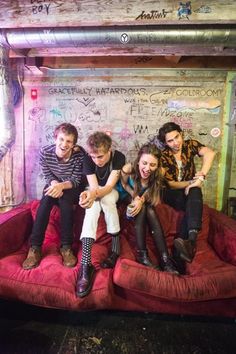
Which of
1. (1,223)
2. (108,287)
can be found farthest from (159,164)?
(1,223)

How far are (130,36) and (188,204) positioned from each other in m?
1.56

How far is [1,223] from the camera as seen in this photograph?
2.42 m

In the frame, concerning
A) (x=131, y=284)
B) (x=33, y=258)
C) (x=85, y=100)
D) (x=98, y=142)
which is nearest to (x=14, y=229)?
(x=33, y=258)

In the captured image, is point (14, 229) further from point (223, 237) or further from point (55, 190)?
point (223, 237)

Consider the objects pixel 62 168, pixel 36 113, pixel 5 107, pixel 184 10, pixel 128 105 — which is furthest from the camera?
pixel 36 113

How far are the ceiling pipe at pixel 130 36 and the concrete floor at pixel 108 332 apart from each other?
7.60 feet

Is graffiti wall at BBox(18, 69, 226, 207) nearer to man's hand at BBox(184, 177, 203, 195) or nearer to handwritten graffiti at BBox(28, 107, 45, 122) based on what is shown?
handwritten graffiti at BBox(28, 107, 45, 122)

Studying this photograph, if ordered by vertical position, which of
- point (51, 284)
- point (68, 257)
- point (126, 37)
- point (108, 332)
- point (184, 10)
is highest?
point (184, 10)

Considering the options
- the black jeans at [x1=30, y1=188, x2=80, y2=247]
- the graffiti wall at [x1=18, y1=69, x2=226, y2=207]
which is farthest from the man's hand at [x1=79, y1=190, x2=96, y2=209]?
the graffiti wall at [x1=18, y1=69, x2=226, y2=207]

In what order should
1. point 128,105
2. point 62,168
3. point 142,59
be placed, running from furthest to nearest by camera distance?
point 128,105
point 142,59
point 62,168

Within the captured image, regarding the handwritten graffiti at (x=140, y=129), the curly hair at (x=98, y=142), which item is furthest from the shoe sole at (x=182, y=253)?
the handwritten graffiti at (x=140, y=129)

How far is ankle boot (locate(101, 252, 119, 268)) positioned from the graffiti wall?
5.01ft

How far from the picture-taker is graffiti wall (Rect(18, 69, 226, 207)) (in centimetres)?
333

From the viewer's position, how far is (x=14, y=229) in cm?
248
